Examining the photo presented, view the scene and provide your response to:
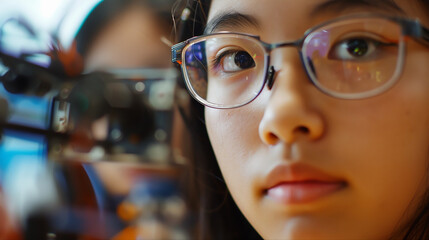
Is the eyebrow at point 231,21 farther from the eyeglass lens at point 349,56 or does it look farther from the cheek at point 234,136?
the cheek at point 234,136

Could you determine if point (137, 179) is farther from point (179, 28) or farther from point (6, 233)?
point (179, 28)

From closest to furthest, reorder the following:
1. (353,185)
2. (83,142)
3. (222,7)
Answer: (353,185), (222,7), (83,142)

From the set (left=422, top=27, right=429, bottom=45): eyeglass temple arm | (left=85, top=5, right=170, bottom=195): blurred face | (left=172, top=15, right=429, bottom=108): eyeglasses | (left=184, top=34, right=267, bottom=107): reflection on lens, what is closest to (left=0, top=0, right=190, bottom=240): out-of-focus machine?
(left=85, top=5, right=170, bottom=195): blurred face

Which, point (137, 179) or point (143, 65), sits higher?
point (143, 65)

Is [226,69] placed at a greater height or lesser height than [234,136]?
greater

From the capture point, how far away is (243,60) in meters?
0.67

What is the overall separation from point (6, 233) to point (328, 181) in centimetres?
111

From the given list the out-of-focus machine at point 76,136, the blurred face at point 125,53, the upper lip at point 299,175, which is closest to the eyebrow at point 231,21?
the upper lip at point 299,175

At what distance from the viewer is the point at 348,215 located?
0.54 meters

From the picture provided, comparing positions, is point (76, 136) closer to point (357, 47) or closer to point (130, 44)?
point (130, 44)

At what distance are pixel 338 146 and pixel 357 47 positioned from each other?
0.52 ft

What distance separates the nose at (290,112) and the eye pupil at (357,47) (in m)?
0.08

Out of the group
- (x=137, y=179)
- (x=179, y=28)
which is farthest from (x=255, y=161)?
(x=137, y=179)

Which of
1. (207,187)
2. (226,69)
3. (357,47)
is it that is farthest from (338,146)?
(207,187)
